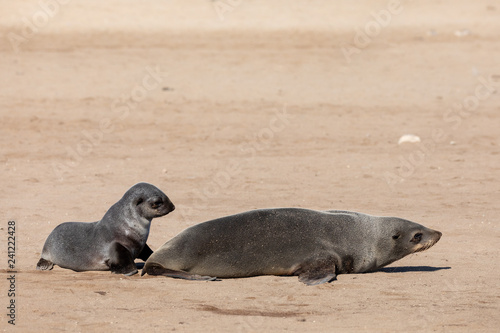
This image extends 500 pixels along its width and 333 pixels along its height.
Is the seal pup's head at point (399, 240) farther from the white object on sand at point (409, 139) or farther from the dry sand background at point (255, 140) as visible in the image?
the white object on sand at point (409, 139)

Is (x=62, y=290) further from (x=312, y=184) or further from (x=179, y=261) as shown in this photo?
(x=312, y=184)

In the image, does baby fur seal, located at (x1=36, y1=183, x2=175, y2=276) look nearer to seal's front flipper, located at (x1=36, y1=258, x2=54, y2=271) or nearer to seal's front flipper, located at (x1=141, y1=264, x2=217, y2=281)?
seal's front flipper, located at (x1=36, y1=258, x2=54, y2=271)

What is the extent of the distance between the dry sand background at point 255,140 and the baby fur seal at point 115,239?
139 millimetres

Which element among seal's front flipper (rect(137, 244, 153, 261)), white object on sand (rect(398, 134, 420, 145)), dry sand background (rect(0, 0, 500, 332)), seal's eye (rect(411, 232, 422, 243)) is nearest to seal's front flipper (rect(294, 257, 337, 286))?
dry sand background (rect(0, 0, 500, 332))

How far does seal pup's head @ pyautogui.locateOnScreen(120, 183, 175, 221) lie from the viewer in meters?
7.71

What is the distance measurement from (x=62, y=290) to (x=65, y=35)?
16.4 meters

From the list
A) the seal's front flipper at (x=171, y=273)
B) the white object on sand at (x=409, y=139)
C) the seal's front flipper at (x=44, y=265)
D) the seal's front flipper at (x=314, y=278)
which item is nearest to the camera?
the seal's front flipper at (x=314, y=278)

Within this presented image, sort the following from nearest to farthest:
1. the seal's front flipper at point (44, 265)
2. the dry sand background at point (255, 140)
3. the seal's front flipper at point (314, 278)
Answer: the dry sand background at point (255, 140) < the seal's front flipper at point (314, 278) < the seal's front flipper at point (44, 265)

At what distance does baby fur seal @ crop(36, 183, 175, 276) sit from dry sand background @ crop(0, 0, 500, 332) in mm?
139

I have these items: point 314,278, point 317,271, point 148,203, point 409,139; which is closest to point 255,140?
point 409,139

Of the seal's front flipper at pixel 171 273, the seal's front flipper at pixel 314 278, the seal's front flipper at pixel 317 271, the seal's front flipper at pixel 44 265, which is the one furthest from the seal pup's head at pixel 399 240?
the seal's front flipper at pixel 44 265

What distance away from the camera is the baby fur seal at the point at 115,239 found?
7.65m

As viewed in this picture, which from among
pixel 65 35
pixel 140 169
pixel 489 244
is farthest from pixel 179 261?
pixel 65 35

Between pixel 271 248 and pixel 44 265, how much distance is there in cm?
207
